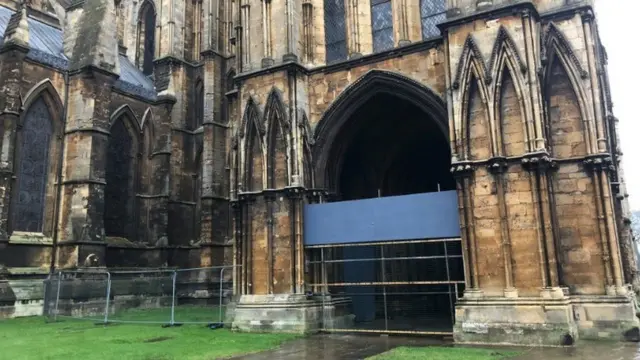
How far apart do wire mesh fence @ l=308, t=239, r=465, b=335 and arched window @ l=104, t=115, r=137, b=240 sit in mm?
12414

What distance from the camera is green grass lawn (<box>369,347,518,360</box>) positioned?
8.49m

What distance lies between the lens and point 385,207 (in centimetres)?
1228

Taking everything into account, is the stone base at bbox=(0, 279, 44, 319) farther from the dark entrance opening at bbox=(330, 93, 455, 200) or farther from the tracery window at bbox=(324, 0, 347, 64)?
the tracery window at bbox=(324, 0, 347, 64)

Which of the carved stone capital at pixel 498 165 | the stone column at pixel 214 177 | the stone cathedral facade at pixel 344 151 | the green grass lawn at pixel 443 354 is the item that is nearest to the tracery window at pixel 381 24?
the stone cathedral facade at pixel 344 151

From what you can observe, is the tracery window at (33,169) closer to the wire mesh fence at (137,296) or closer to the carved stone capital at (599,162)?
the wire mesh fence at (137,296)

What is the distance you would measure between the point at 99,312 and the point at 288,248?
9570 millimetres

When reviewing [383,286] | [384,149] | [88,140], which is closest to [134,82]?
[88,140]

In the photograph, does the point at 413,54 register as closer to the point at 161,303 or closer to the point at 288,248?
the point at 288,248

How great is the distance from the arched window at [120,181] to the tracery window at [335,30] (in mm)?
12100

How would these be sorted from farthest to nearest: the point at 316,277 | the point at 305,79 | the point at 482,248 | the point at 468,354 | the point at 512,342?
the point at 305,79
the point at 316,277
the point at 482,248
the point at 512,342
the point at 468,354

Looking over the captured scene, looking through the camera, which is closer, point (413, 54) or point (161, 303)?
point (413, 54)

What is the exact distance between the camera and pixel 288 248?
43.6ft

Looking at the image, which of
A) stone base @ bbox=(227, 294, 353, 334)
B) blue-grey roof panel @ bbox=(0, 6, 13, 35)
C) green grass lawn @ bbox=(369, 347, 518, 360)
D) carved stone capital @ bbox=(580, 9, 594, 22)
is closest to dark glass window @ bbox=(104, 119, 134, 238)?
blue-grey roof panel @ bbox=(0, 6, 13, 35)

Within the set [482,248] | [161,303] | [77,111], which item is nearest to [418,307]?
[482,248]
